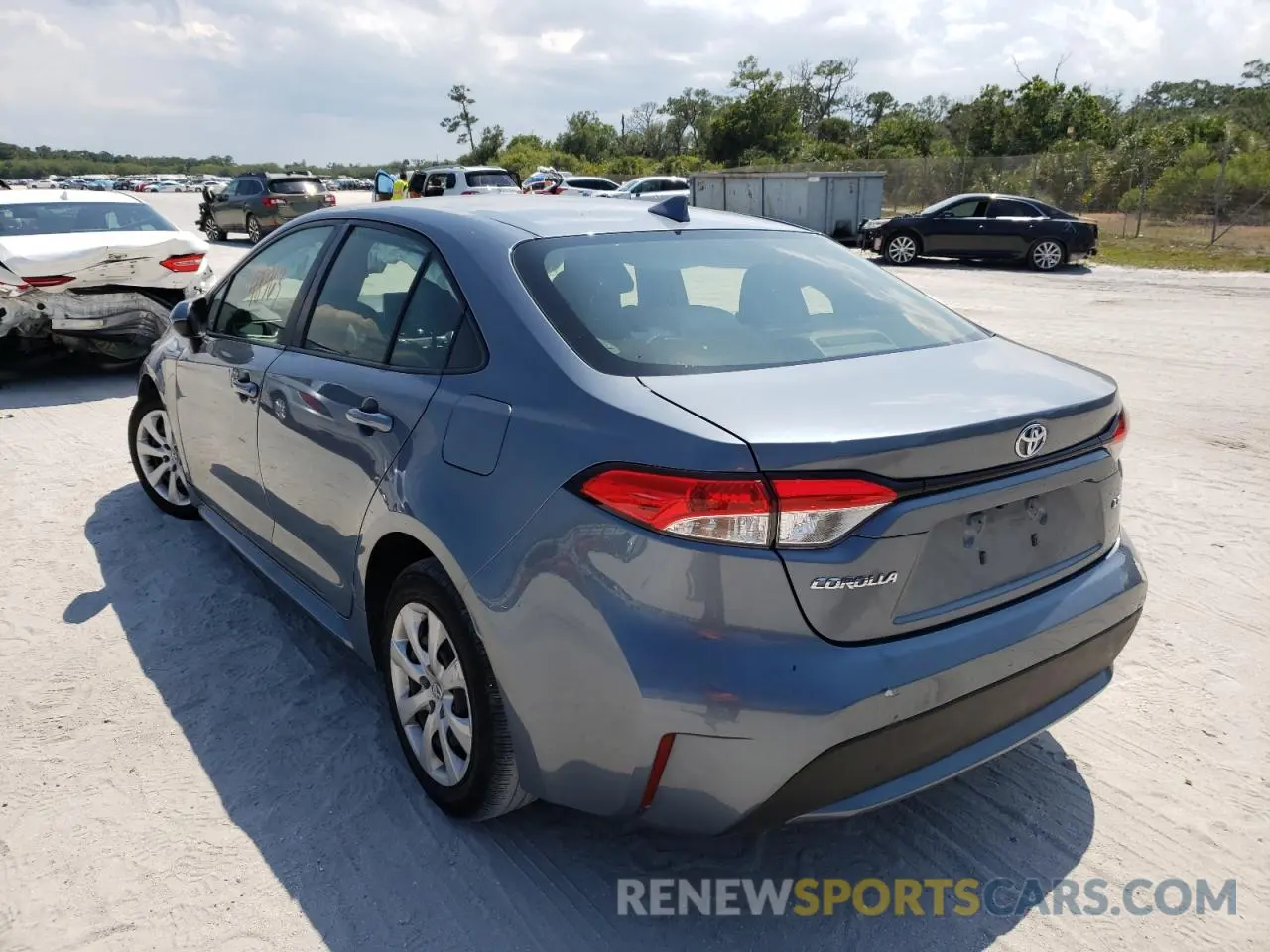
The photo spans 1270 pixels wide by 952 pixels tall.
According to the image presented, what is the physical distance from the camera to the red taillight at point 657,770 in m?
2.07

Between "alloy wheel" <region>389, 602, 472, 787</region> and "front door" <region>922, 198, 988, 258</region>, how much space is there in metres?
19.0

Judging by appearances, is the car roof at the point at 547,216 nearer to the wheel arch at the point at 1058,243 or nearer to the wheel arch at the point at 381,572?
the wheel arch at the point at 381,572

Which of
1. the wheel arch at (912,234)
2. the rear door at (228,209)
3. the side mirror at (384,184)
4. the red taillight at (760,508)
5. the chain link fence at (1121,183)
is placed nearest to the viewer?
the red taillight at (760,508)

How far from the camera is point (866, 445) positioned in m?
2.01

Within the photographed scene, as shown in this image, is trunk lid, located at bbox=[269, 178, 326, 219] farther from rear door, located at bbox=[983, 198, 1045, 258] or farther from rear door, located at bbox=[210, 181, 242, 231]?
rear door, located at bbox=[983, 198, 1045, 258]

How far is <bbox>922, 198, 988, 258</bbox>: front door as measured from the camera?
Result: 19.4m

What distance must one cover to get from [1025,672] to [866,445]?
0.79 meters

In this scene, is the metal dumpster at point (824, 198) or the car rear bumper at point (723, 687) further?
the metal dumpster at point (824, 198)

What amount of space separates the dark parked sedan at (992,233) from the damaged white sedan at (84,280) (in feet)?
50.5

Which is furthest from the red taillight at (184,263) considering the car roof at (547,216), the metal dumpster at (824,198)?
the metal dumpster at (824,198)

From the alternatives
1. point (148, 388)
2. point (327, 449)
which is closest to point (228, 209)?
point (148, 388)

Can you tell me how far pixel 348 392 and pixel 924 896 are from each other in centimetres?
222

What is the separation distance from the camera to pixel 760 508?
197cm

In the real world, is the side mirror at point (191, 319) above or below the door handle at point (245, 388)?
above
